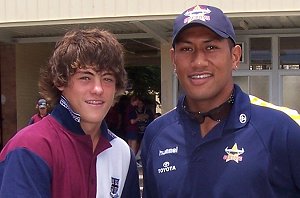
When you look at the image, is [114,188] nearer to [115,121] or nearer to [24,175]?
[24,175]

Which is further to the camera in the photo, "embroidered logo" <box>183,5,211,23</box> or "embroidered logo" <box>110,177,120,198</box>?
"embroidered logo" <box>110,177,120,198</box>

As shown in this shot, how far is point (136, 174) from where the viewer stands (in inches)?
108

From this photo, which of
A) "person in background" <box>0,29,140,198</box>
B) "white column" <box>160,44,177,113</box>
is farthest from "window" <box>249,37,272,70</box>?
"person in background" <box>0,29,140,198</box>

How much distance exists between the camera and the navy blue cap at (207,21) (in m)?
2.27

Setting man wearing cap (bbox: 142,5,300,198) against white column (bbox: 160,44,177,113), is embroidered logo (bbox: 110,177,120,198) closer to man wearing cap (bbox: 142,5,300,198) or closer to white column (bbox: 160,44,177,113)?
man wearing cap (bbox: 142,5,300,198)

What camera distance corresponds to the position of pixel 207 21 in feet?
7.46

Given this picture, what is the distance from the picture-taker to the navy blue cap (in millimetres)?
2270

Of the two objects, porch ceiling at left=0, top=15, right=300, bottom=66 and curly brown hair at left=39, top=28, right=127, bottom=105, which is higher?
porch ceiling at left=0, top=15, right=300, bottom=66

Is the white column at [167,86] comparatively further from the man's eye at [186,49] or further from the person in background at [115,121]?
the man's eye at [186,49]

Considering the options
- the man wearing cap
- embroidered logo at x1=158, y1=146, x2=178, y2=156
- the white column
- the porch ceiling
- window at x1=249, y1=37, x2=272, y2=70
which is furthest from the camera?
the white column

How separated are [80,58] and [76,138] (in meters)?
0.37

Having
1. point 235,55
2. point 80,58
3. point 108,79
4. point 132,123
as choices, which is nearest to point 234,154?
point 235,55

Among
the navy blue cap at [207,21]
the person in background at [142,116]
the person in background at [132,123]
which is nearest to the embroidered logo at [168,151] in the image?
the navy blue cap at [207,21]

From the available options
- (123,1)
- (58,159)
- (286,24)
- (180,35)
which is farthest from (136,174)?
(286,24)
